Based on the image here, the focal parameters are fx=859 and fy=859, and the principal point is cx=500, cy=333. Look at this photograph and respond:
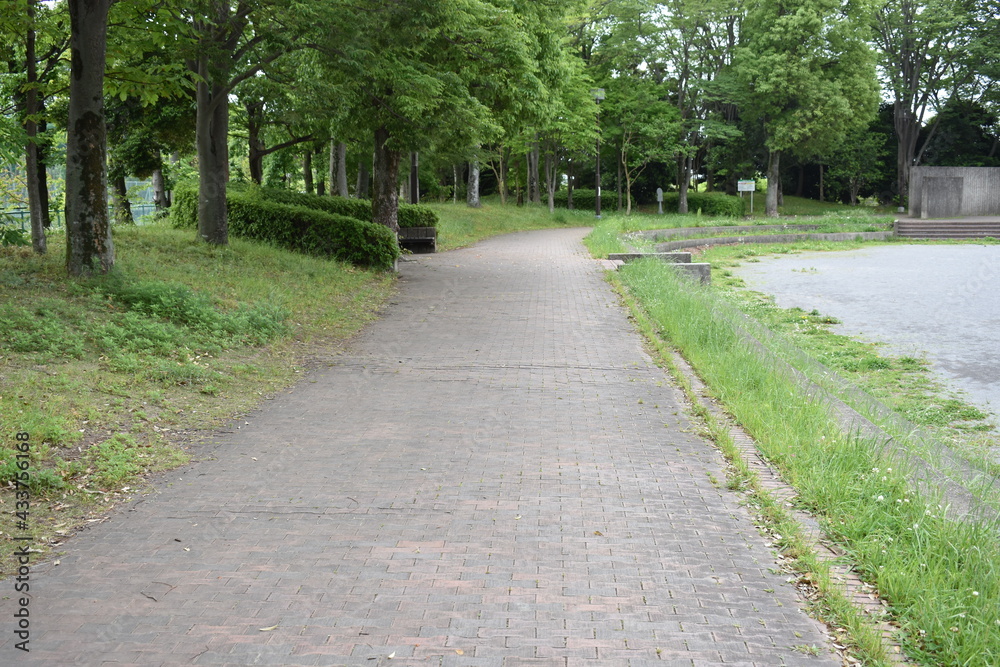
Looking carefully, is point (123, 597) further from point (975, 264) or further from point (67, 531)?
point (975, 264)

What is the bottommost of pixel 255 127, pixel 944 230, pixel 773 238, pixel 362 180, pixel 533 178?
pixel 773 238

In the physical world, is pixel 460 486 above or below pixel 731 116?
below

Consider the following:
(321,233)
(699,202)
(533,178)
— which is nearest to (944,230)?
(699,202)

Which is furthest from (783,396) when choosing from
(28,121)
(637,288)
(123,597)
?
(28,121)

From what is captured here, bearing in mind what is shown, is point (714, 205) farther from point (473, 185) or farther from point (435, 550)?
point (435, 550)

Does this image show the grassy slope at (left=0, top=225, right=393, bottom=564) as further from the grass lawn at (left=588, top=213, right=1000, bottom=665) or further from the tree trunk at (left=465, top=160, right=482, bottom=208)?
the tree trunk at (left=465, top=160, right=482, bottom=208)

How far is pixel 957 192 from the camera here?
39.1 meters

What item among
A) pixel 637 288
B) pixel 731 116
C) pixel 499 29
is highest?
pixel 731 116

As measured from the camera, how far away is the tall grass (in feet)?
12.2

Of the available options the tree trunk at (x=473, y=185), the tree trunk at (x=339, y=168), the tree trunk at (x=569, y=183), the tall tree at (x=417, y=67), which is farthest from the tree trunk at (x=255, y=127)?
the tree trunk at (x=569, y=183)

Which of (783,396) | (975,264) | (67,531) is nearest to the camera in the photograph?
(67,531)

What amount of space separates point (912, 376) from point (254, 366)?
7.45m

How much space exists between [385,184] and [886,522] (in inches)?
660

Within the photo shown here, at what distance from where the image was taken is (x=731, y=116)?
170 feet
